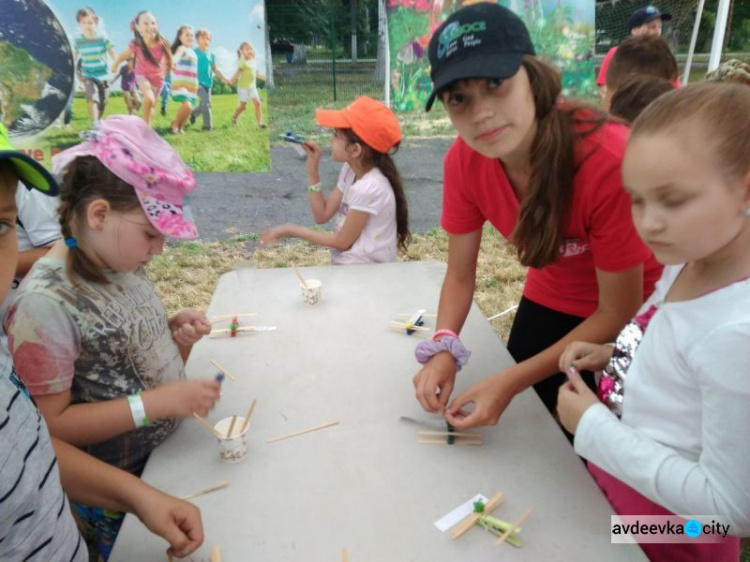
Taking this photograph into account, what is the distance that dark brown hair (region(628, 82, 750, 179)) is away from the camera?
0.90 meters

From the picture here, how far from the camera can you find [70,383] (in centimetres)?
122

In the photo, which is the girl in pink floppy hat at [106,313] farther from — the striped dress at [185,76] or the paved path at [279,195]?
the paved path at [279,195]

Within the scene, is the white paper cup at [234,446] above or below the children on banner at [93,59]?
below

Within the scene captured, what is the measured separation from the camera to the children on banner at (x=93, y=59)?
3787 millimetres

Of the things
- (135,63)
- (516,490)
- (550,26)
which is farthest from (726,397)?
(550,26)

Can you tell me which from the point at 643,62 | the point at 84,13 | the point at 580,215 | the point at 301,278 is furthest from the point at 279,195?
the point at 580,215

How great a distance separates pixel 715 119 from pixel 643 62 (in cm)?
210

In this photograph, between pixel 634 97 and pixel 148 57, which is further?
pixel 148 57

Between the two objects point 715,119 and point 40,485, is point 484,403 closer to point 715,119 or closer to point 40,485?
point 715,119

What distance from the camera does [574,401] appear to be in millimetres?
1115

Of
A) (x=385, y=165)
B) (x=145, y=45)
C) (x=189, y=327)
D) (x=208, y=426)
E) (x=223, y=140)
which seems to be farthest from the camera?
(x=223, y=140)

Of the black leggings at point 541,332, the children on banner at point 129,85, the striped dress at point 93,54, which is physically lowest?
the black leggings at point 541,332

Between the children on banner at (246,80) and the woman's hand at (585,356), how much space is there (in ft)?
11.4

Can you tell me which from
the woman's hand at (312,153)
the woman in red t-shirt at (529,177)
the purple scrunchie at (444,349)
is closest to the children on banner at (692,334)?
the woman in red t-shirt at (529,177)
